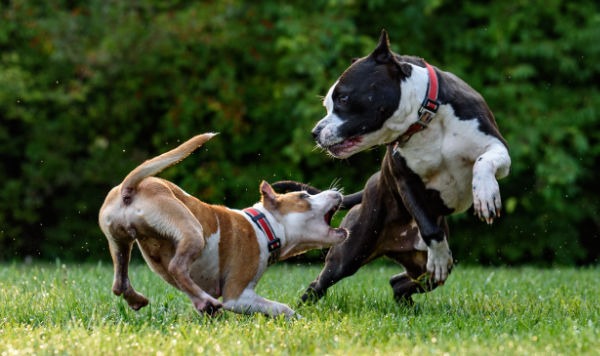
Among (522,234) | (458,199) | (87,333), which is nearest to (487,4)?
(522,234)

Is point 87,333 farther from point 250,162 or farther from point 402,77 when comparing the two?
point 250,162

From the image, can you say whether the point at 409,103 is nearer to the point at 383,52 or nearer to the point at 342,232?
the point at 383,52

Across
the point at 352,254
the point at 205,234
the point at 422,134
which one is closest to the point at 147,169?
the point at 205,234

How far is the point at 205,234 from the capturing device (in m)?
5.00

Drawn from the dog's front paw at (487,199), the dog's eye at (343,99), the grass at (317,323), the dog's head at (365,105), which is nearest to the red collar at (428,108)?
the dog's head at (365,105)

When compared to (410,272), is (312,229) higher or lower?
higher

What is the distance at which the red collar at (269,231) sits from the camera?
5386mm

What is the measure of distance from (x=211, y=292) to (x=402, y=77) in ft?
5.32

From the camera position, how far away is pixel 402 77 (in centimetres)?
535

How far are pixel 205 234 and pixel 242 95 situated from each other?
8.36 meters

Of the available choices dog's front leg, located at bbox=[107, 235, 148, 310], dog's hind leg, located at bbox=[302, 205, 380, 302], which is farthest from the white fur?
dog's front leg, located at bbox=[107, 235, 148, 310]

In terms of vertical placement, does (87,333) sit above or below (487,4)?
above

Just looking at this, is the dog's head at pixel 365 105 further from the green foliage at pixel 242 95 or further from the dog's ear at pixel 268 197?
the green foliage at pixel 242 95

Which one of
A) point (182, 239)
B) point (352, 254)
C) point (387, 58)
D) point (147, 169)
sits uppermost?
point (387, 58)
